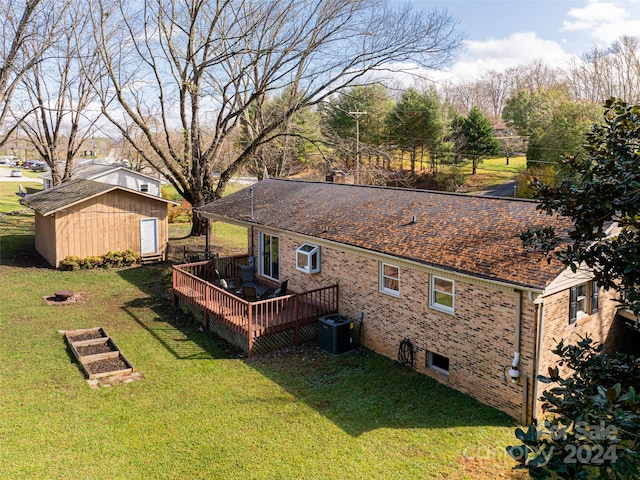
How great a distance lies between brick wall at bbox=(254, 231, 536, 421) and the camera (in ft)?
34.9

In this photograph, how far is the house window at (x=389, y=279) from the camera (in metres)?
13.3

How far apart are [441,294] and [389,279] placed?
153cm

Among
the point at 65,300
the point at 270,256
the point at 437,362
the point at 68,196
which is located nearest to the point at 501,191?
the point at 270,256

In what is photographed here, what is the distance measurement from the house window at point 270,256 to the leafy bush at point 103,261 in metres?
8.76

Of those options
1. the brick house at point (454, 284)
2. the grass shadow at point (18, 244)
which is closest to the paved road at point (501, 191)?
the brick house at point (454, 284)

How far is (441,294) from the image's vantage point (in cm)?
1260

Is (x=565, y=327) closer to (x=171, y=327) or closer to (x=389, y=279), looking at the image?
(x=389, y=279)

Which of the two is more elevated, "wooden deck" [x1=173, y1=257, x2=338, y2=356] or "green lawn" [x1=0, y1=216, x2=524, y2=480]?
"wooden deck" [x1=173, y1=257, x2=338, y2=356]

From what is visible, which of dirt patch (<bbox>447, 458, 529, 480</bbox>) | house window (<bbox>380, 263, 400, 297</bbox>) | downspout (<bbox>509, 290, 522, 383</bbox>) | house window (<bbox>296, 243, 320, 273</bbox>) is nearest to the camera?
dirt patch (<bbox>447, 458, 529, 480</bbox>)

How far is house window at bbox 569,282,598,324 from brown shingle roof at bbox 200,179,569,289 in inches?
68.2

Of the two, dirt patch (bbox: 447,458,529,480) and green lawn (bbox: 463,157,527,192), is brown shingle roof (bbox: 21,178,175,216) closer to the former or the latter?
dirt patch (bbox: 447,458,529,480)

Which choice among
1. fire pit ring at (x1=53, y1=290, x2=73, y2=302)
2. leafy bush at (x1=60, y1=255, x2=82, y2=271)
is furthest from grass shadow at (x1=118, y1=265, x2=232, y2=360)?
leafy bush at (x1=60, y1=255, x2=82, y2=271)

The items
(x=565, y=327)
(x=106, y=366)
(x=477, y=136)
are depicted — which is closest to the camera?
(x=565, y=327)

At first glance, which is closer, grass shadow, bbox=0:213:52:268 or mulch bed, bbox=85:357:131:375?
mulch bed, bbox=85:357:131:375
